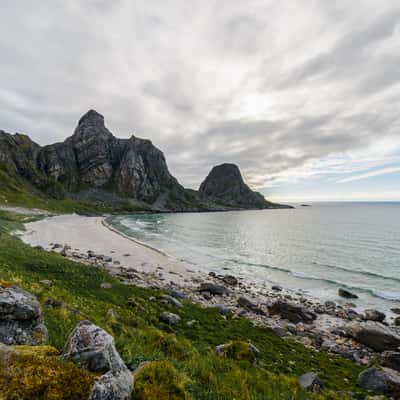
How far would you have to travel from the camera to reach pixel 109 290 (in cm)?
1606

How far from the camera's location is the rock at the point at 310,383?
25.0ft

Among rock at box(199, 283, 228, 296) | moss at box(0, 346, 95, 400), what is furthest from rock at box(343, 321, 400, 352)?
moss at box(0, 346, 95, 400)

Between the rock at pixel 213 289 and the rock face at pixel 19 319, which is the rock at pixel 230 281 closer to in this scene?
the rock at pixel 213 289

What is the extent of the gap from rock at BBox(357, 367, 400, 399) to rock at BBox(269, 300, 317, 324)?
308 inches

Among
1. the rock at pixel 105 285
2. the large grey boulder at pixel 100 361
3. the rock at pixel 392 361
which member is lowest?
the rock at pixel 392 361

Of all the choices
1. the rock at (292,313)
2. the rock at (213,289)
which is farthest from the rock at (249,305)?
the rock at (213,289)

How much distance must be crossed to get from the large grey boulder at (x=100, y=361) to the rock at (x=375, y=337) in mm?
16557

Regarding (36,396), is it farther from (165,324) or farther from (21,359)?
(165,324)

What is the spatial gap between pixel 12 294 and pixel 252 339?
1185 centimetres

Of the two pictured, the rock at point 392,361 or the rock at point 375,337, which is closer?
the rock at point 392,361

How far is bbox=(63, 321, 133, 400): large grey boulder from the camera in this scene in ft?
10.8

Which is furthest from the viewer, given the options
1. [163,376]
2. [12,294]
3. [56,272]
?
[56,272]

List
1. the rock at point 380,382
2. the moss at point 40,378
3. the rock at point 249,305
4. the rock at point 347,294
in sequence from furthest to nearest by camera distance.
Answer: the rock at point 347,294 < the rock at point 249,305 < the rock at point 380,382 < the moss at point 40,378

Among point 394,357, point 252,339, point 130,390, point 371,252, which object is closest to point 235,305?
point 252,339
